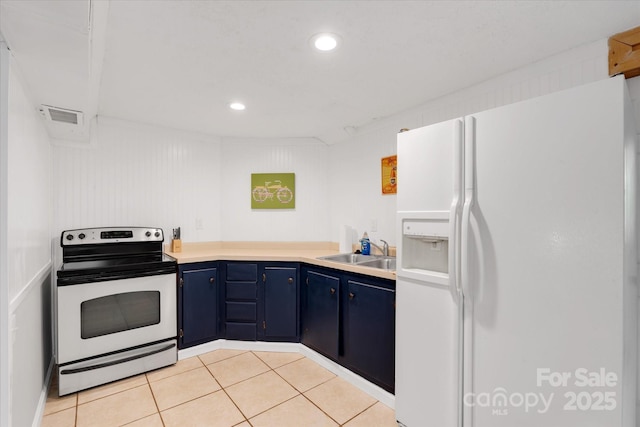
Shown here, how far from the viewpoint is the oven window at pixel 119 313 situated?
2242 mm

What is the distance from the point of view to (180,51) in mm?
1729

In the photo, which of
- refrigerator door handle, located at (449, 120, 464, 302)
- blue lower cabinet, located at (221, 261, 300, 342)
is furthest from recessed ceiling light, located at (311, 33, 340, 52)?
blue lower cabinet, located at (221, 261, 300, 342)

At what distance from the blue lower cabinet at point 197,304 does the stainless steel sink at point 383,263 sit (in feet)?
4.76

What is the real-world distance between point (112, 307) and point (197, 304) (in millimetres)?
662

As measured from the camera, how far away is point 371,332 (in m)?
2.13

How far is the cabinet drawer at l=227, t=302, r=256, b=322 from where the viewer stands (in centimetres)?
288

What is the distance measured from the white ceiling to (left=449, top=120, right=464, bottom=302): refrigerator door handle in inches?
22.6

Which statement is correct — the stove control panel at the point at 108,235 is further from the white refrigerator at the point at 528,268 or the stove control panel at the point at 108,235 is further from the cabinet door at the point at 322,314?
the white refrigerator at the point at 528,268

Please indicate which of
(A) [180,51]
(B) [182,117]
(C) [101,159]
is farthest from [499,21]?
(C) [101,159]

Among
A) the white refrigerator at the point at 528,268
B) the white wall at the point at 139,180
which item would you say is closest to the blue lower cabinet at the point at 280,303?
the white wall at the point at 139,180

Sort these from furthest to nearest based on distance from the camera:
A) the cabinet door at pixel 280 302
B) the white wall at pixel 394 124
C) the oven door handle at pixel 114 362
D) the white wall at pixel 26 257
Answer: the cabinet door at pixel 280 302
the oven door handle at pixel 114 362
the white wall at pixel 394 124
the white wall at pixel 26 257

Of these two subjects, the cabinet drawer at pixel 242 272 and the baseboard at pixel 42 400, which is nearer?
the baseboard at pixel 42 400

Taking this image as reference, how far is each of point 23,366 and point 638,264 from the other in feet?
10.0

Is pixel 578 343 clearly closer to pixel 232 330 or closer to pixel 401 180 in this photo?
pixel 401 180
